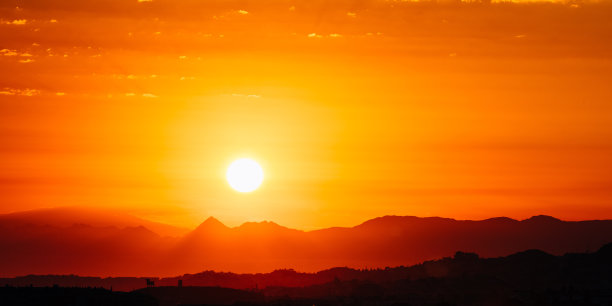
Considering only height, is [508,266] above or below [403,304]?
above

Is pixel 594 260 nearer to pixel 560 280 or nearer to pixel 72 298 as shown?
pixel 560 280

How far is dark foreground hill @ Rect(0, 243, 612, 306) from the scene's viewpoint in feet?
402

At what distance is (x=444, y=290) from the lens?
15600cm

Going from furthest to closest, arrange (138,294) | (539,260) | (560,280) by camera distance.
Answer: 1. (539,260)
2. (560,280)
3. (138,294)

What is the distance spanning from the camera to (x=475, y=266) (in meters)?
180

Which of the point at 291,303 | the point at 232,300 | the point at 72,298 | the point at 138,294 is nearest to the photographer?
the point at 72,298

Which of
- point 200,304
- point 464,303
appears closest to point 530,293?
point 464,303

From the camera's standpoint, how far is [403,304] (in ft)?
436

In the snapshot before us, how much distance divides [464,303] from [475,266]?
39249mm

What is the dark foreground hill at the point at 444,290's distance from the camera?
402 feet

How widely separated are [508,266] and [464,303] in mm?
38191

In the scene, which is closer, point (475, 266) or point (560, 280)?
point (560, 280)

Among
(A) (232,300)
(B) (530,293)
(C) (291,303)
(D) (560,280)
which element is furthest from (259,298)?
(D) (560,280)

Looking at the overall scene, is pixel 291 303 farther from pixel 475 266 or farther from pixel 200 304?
pixel 475 266
